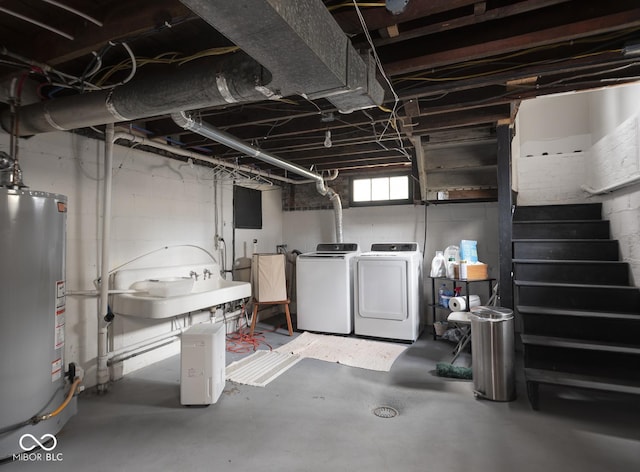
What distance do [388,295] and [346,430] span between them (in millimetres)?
2089

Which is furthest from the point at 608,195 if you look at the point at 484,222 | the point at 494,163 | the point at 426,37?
the point at 426,37

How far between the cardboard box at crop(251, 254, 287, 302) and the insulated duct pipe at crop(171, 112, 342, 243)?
41.8 inches

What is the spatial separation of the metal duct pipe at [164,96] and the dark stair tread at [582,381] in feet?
8.53

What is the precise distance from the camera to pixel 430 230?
4.77m

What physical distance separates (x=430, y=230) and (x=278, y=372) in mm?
2948

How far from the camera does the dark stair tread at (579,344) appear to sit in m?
2.30

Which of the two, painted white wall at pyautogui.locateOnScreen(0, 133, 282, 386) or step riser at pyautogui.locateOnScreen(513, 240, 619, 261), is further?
step riser at pyautogui.locateOnScreen(513, 240, 619, 261)

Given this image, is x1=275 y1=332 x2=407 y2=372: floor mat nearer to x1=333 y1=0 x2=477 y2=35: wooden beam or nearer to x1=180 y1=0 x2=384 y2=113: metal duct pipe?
x1=180 y1=0 x2=384 y2=113: metal duct pipe

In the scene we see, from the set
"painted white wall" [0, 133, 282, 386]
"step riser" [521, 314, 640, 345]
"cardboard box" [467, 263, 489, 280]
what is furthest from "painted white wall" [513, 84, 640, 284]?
"painted white wall" [0, 133, 282, 386]

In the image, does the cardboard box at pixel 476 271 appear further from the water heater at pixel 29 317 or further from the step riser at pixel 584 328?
the water heater at pixel 29 317

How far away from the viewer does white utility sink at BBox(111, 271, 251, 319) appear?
2693 millimetres

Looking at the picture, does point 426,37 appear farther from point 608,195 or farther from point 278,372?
point 278,372

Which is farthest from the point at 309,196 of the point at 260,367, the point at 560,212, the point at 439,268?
the point at 560,212

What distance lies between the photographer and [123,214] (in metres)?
3.16
